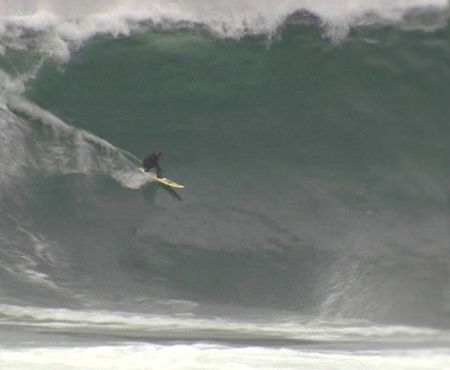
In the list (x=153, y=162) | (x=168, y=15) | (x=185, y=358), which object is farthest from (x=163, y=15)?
(x=185, y=358)

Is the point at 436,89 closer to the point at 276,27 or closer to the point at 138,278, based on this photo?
the point at 276,27

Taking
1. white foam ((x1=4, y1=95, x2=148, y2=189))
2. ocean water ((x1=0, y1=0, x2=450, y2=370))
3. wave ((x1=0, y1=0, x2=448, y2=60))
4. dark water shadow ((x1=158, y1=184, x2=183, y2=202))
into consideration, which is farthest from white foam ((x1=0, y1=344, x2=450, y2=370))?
wave ((x1=0, y1=0, x2=448, y2=60))

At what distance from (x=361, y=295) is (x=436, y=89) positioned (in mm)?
1464

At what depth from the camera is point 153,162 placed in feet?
13.0

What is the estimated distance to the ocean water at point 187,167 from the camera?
12.7ft

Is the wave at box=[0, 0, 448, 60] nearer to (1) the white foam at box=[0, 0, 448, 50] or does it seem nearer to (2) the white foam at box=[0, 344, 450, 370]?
(1) the white foam at box=[0, 0, 448, 50]

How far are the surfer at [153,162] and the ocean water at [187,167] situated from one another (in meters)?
0.08

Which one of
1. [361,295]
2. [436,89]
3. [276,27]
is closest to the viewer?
[436,89]

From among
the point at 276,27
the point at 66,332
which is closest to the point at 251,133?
the point at 276,27

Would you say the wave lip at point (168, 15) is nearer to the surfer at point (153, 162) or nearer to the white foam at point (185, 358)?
the surfer at point (153, 162)

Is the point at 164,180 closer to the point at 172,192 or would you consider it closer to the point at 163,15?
the point at 172,192

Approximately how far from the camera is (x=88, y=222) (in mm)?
4012

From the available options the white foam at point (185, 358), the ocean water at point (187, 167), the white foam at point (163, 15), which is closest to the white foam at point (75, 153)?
the ocean water at point (187, 167)

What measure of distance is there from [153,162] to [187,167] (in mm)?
263
